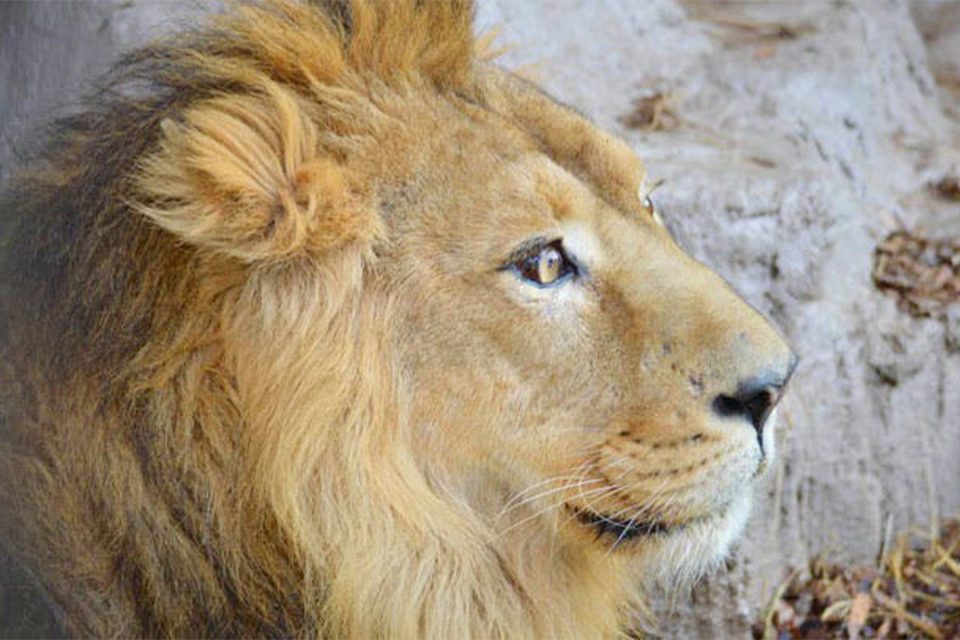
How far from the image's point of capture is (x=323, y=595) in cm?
284

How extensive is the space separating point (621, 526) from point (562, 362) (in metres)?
0.35

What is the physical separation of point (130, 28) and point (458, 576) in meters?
2.20

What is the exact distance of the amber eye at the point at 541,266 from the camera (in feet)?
9.48

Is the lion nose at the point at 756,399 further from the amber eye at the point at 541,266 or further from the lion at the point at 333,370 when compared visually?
the amber eye at the point at 541,266

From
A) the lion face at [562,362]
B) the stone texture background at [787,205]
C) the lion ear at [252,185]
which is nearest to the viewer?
the lion ear at [252,185]

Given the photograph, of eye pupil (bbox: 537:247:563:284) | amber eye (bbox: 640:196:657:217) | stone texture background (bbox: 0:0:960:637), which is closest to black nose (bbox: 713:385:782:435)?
eye pupil (bbox: 537:247:563:284)

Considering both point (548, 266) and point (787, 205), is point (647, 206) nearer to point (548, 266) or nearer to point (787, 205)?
point (548, 266)

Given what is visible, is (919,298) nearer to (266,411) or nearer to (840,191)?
(840,191)

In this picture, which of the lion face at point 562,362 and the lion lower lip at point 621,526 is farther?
the lion lower lip at point 621,526

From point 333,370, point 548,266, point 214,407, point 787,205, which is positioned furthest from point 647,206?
point 787,205

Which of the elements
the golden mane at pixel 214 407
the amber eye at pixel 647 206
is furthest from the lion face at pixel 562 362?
the amber eye at pixel 647 206

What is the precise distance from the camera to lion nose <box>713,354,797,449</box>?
110 inches

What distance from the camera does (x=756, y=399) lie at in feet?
9.26

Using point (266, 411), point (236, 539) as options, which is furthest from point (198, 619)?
point (266, 411)
